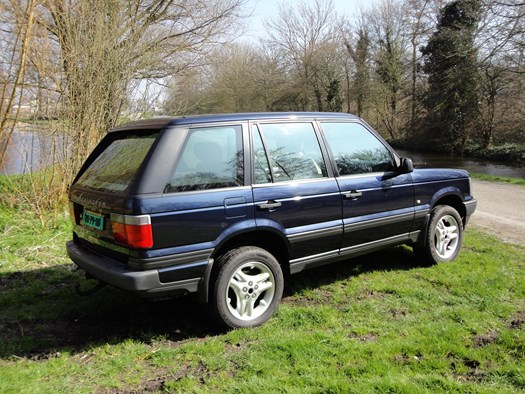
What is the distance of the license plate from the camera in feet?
11.3

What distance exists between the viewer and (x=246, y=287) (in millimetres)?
3572

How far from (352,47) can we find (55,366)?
123 feet

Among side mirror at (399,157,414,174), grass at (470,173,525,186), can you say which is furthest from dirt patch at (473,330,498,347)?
grass at (470,173,525,186)

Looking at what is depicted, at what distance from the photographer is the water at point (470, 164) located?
61.7ft

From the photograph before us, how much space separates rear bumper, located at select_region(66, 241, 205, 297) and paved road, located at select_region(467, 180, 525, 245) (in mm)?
5684

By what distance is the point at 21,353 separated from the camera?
329cm

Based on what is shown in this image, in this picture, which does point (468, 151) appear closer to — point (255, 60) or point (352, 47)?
point (352, 47)

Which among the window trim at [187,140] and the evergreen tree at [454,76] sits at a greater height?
the evergreen tree at [454,76]

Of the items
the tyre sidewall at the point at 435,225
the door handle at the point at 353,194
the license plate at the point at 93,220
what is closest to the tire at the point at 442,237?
the tyre sidewall at the point at 435,225

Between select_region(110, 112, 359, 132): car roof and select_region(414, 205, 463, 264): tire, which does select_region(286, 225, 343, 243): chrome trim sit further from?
select_region(414, 205, 463, 264): tire

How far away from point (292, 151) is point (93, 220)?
6.17 feet

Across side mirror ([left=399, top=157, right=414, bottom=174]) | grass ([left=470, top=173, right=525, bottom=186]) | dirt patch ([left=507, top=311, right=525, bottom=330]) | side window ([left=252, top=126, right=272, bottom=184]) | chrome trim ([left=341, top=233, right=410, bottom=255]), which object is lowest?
dirt patch ([left=507, top=311, right=525, bottom=330])

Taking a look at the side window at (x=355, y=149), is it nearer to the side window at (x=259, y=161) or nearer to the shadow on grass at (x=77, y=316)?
the side window at (x=259, y=161)

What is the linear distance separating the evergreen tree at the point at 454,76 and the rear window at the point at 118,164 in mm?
22444
